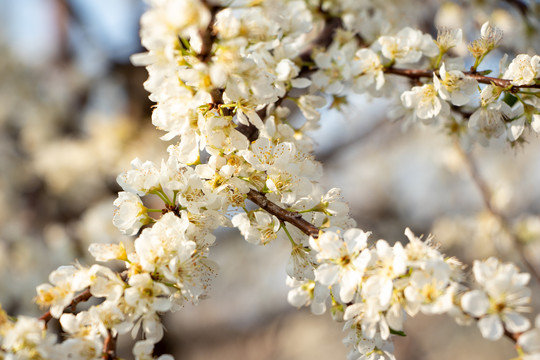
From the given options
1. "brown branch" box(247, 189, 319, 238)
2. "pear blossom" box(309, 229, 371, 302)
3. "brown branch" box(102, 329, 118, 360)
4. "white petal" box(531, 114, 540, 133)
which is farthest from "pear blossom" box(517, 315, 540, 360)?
"brown branch" box(102, 329, 118, 360)

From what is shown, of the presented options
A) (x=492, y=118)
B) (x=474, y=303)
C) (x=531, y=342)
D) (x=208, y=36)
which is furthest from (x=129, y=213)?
(x=492, y=118)

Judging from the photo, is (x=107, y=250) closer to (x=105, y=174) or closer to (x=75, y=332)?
(x=75, y=332)

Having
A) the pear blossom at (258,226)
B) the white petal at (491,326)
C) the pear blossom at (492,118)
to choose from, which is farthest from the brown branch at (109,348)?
the pear blossom at (492,118)

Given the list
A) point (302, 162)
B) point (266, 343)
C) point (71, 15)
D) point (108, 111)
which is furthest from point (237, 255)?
point (302, 162)

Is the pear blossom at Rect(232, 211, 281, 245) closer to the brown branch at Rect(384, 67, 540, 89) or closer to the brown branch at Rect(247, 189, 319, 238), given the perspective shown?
the brown branch at Rect(247, 189, 319, 238)

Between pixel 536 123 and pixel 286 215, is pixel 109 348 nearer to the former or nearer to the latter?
pixel 286 215

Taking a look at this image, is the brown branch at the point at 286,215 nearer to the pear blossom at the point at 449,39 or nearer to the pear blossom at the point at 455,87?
the pear blossom at the point at 455,87

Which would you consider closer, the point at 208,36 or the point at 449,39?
the point at 208,36
